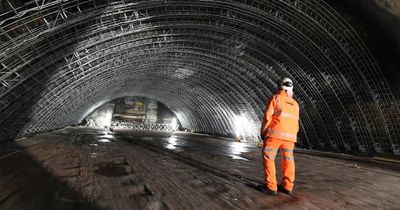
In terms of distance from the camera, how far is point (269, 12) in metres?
17.9

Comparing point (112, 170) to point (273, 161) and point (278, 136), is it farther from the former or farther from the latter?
point (278, 136)

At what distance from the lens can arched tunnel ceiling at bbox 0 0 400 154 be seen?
1476cm

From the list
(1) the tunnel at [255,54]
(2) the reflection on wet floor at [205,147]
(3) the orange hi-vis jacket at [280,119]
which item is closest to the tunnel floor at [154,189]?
(3) the orange hi-vis jacket at [280,119]

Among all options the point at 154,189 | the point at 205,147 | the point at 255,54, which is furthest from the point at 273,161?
the point at 255,54

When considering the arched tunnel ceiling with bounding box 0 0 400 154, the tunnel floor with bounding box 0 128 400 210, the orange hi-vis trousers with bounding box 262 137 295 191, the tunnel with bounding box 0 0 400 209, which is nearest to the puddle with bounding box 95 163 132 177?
the tunnel floor with bounding box 0 128 400 210

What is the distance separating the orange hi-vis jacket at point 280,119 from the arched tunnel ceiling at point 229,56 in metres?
10.4

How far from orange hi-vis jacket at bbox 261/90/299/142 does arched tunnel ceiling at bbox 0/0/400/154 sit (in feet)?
34.0

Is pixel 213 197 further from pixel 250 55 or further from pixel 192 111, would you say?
pixel 192 111

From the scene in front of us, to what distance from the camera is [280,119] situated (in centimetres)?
538

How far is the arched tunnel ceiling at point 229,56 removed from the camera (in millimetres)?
14758

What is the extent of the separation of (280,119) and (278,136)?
346mm

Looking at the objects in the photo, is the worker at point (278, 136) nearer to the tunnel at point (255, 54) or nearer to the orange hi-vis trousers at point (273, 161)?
the orange hi-vis trousers at point (273, 161)

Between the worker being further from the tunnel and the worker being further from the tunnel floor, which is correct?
the tunnel

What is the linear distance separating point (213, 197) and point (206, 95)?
30.3 meters
